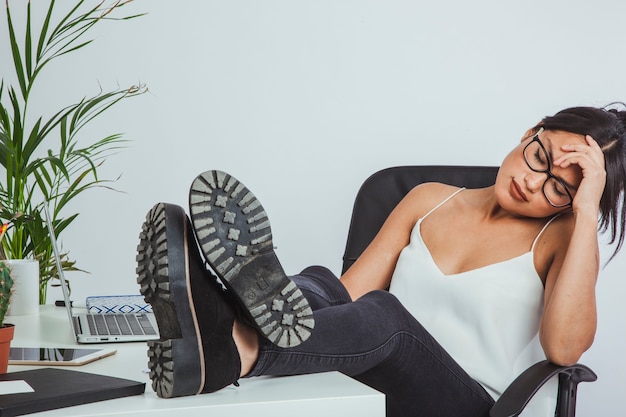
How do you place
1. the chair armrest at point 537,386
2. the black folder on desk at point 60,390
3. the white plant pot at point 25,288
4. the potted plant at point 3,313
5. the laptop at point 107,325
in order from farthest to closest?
the white plant pot at point 25,288 → the laptop at point 107,325 → the chair armrest at point 537,386 → the potted plant at point 3,313 → the black folder on desk at point 60,390

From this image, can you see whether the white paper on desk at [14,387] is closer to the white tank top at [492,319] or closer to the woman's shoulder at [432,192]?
the white tank top at [492,319]

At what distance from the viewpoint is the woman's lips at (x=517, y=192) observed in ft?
5.75

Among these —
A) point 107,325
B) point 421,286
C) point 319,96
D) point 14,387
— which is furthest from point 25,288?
point 319,96

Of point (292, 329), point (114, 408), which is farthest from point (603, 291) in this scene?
point (114, 408)

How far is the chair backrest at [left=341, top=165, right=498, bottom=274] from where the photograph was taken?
2.12 m

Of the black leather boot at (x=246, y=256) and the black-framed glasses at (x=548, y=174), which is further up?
the black-framed glasses at (x=548, y=174)

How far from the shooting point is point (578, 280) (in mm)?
1595

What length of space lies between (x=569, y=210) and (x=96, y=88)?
1.71m

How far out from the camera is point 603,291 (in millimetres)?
3025

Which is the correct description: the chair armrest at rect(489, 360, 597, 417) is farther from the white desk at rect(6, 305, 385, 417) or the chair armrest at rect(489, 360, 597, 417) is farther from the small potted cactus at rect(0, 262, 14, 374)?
the small potted cactus at rect(0, 262, 14, 374)

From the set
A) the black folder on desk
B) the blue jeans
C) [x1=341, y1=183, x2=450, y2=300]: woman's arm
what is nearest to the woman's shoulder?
[x1=341, y1=183, x2=450, y2=300]: woman's arm

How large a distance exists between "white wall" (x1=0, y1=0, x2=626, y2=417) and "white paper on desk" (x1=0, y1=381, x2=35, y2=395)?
1.78 metres

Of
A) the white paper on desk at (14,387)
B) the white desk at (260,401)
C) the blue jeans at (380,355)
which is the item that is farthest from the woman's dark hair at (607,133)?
the white paper on desk at (14,387)

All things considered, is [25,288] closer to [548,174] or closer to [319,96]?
[548,174]
